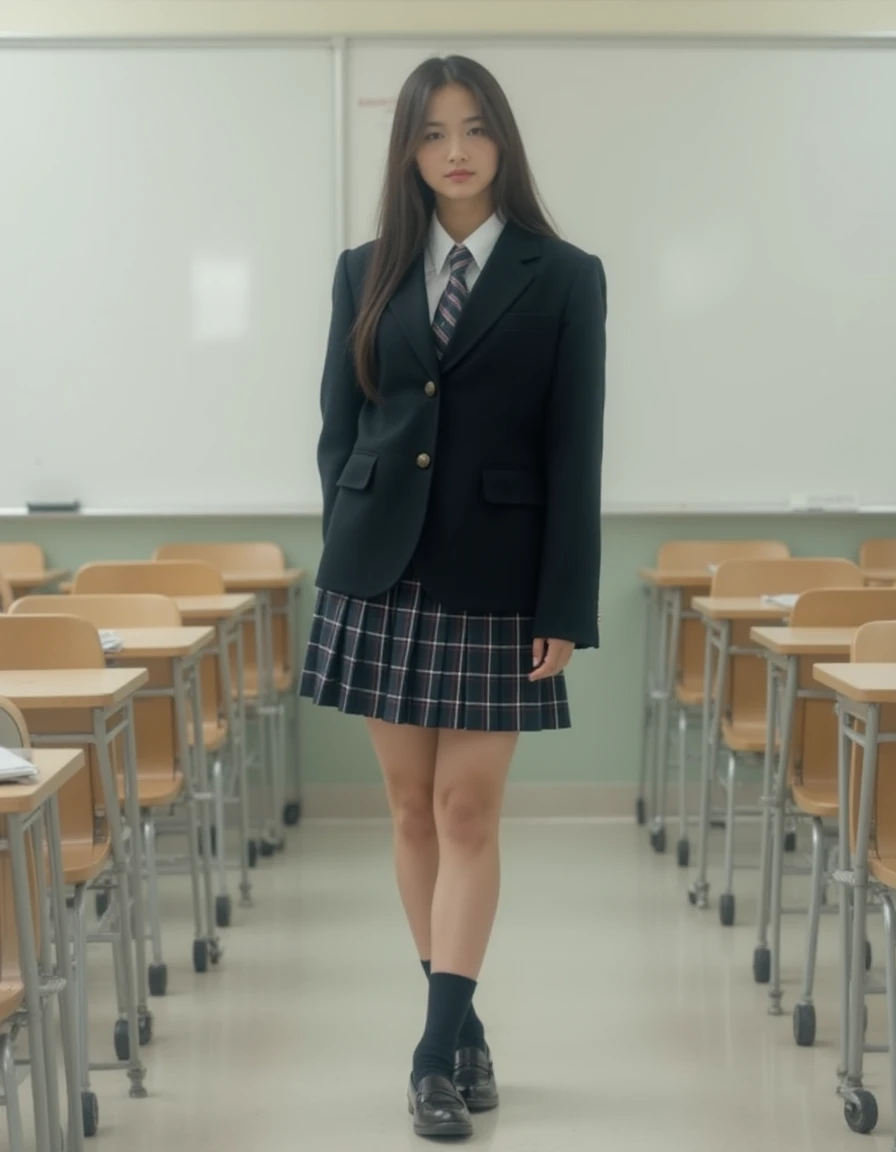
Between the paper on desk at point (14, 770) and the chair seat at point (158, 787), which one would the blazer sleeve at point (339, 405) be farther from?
the chair seat at point (158, 787)

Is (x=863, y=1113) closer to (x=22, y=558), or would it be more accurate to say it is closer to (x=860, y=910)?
(x=860, y=910)

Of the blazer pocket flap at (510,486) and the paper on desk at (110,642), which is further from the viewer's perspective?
the paper on desk at (110,642)

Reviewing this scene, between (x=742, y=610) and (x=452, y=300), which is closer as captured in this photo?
(x=452, y=300)

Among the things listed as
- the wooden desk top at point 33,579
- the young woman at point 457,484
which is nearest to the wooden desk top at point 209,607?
the wooden desk top at point 33,579

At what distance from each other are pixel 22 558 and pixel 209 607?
1552 mm

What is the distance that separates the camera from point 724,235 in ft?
17.9

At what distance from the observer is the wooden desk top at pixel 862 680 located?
8.60ft

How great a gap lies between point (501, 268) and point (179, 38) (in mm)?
3311

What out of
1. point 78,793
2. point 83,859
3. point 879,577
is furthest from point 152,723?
point 879,577

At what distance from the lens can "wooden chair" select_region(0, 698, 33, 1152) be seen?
203 centimetres

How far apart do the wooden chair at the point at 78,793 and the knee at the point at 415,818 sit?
56 centimetres

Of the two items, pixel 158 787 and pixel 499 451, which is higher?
pixel 499 451

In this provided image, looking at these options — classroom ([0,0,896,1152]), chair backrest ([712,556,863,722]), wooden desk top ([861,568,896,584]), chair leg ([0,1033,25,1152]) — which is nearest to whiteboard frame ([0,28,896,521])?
classroom ([0,0,896,1152])

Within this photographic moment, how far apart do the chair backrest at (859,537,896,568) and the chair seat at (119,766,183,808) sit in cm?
279
